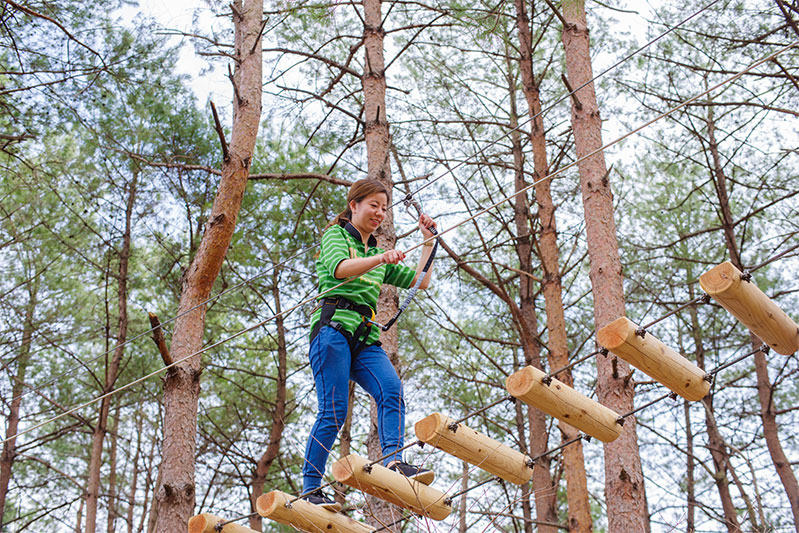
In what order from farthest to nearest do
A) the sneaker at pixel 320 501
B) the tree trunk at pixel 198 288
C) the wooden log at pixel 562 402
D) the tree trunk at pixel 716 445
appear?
the tree trunk at pixel 716 445 < the tree trunk at pixel 198 288 < the sneaker at pixel 320 501 < the wooden log at pixel 562 402

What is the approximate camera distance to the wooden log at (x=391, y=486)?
2895 mm

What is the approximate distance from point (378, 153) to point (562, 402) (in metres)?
3.04

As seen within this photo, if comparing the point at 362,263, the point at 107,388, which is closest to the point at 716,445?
the point at 107,388

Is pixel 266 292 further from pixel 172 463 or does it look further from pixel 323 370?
pixel 323 370

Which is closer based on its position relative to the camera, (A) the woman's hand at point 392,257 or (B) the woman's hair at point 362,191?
(A) the woman's hand at point 392,257

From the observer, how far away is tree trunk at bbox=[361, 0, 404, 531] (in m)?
4.74

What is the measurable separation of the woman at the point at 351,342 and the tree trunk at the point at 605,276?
1558mm

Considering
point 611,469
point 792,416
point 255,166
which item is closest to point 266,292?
point 255,166

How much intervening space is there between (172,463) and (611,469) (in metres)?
2.33

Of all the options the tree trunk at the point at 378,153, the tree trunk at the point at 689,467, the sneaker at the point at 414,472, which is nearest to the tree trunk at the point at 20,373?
the tree trunk at the point at 378,153

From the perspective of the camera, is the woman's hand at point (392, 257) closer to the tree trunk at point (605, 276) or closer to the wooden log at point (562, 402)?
the wooden log at point (562, 402)

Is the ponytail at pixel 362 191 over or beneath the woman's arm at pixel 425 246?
over

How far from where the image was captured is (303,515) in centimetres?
303

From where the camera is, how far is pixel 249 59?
5.02 metres
